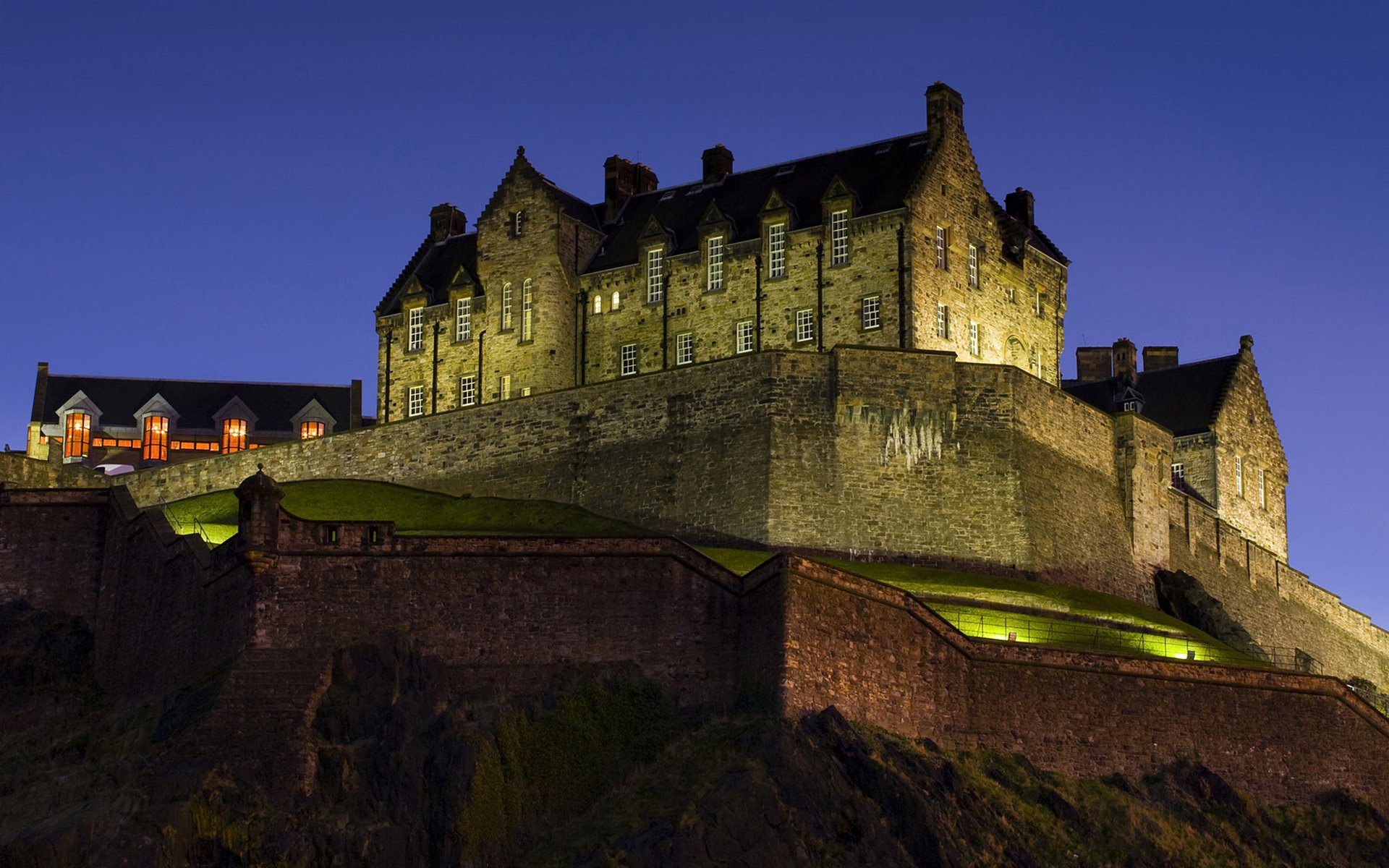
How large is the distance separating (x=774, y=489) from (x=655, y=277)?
46.7ft

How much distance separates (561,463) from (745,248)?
1007 centimetres

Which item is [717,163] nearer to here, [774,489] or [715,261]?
[715,261]

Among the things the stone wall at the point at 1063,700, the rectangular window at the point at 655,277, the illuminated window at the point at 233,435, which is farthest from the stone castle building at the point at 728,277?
the illuminated window at the point at 233,435

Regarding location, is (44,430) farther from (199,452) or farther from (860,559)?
(860,559)

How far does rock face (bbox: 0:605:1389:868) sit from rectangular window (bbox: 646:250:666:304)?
83.8 ft

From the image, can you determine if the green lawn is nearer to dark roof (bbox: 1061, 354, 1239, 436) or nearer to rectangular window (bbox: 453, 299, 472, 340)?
rectangular window (bbox: 453, 299, 472, 340)

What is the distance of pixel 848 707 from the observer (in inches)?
2301

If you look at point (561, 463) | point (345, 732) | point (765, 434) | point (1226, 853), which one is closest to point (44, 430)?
point (561, 463)

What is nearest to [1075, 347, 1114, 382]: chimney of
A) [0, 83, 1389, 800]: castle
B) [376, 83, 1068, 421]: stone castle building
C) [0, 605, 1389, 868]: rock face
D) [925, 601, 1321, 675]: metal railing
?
[0, 83, 1389, 800]: castle

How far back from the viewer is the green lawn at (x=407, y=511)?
233ft

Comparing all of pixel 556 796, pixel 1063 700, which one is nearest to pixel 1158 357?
pixel 1063 700

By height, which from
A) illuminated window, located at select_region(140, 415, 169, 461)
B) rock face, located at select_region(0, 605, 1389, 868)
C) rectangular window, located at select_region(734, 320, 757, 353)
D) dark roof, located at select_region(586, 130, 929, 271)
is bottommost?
rock face, located at select_region(0, 605, 1389, 868)

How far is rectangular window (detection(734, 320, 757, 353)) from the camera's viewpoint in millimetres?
78812

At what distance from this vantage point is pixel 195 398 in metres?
106
